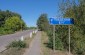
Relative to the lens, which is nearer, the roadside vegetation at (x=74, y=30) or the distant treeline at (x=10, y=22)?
the roadside vegetation at (x=74, y=30)

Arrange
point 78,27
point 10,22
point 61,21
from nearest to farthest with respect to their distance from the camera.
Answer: point 61,21, point 78,27, point 10,22

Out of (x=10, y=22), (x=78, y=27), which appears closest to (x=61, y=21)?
(x=78, y=27)

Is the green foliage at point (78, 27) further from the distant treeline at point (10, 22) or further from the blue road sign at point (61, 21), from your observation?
the distant treeline at point (10, 22)

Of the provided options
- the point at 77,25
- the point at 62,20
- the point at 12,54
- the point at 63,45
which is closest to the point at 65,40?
the point at 63,45

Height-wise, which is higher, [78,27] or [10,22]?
[10,22]

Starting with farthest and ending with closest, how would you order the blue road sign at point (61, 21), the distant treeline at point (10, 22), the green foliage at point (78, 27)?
the distant treeline at point (10, 22) < the green foliage at point (78, 27) < the blue road sign at point (61, 21)

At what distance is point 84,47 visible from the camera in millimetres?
15523

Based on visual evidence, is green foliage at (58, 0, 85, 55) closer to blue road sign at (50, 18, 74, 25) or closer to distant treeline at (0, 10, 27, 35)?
blue road sign at (50, 18, 74, 25)

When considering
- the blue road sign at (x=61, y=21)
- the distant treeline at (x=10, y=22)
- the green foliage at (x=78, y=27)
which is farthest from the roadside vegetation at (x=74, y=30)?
the distant treeline at (x=10, y=22)

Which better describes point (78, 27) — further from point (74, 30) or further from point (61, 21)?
point (61, 21)

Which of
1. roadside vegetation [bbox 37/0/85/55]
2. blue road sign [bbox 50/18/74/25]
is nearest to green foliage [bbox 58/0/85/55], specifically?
roadside vegetation [bbox 37/0/85/55]

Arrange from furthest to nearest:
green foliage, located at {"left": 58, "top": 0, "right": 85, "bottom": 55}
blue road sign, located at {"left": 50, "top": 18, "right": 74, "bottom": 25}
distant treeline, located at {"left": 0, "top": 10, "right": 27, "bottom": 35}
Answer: distant treeline, located at {"left": 0, "top": 10, "right": 27, "bottom": 35}, green foliage, located at {"left": 58, "top": 0, "right": 85, "bottom": 55}, blue road sign, located at {"left": 50, "top": 18, "right": 74, "bottom": 25}

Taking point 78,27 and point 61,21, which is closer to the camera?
point 61,21

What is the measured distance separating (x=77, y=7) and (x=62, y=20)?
285 centimetres
